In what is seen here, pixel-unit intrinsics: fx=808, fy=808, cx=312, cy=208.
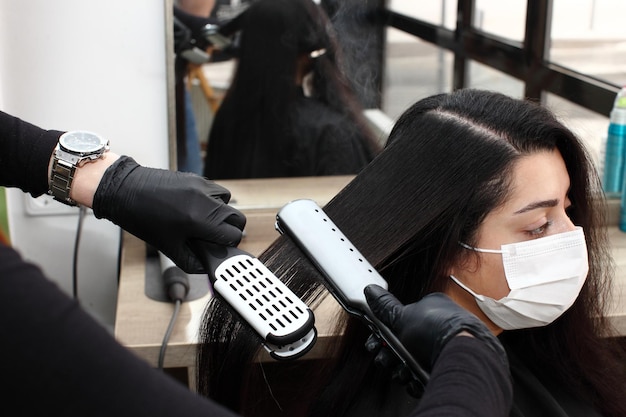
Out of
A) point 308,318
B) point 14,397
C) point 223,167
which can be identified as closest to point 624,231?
point 223,167

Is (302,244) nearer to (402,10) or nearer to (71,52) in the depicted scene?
(71,52)

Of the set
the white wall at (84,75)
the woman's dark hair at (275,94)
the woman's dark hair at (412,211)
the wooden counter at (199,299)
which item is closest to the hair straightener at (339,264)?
the woman's dark hair at (412,211)

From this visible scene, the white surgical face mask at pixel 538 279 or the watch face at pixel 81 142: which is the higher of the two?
the watch face at pixel 81 142

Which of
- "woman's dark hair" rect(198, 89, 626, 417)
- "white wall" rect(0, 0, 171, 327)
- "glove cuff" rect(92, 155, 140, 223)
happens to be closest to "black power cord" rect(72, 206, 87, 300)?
"white wall" rect(0, 0, 171, 327)

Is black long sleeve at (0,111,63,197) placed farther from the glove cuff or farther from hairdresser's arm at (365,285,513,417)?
hairdresser's arm at (365,285,513,417)

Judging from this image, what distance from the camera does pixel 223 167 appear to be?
218 cm

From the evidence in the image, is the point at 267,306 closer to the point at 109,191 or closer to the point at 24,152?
the point at 109,191

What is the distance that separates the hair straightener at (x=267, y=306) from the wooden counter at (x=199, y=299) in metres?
0.56

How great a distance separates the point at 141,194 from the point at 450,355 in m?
0.47

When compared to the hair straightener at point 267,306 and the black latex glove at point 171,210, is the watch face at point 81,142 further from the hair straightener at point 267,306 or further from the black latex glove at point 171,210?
the hair straightener at point 267,306

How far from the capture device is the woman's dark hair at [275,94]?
2074 millimetres

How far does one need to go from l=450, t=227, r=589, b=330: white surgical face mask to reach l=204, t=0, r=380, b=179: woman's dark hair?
3.03ft

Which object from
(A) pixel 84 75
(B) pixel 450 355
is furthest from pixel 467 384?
(A) pixel 84 75

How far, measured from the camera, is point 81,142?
1.09 metres
